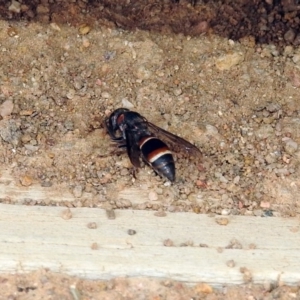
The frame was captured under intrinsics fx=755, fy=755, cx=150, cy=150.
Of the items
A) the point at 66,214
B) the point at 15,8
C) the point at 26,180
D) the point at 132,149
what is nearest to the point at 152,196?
the point at 132,149

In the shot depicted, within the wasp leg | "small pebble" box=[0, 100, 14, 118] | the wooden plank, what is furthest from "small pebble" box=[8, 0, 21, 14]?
the wooden plank

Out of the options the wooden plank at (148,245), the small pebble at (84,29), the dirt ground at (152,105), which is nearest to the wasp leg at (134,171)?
the dirt ground at (152,105)

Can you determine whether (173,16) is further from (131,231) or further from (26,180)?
(131,231)

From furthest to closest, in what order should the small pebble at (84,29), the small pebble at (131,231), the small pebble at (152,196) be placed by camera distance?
the small pebble at (84,29) → the small pebble at (152,196) → the small pebble at (131,231)

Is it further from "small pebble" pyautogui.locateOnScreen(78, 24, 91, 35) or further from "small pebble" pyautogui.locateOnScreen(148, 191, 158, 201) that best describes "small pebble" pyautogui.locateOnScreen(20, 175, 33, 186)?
"small pebble" pyautogui.locateOnScreen(78, 24, 91, 35)

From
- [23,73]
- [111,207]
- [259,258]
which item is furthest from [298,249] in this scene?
[23,73]

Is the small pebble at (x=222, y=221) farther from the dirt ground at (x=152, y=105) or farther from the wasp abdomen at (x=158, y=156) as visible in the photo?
the wasp abdomen at (x=158, y=156)
